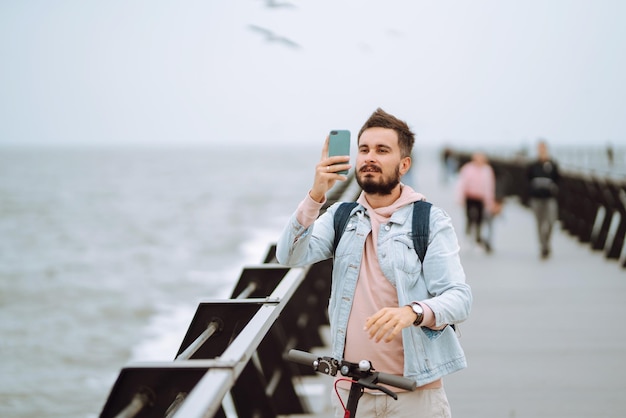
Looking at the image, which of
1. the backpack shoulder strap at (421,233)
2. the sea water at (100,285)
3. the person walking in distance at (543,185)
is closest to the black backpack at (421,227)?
the backpack shoulder strap at (421,233)

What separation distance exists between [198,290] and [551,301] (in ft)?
64.4

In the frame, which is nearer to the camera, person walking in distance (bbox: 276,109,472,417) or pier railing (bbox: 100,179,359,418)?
pier railing (bbox: 100,179,359,418)

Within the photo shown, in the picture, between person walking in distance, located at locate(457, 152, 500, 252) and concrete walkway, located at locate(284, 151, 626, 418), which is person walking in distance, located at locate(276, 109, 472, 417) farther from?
person walking in distance, located at locate(457, 152, 500, 252)

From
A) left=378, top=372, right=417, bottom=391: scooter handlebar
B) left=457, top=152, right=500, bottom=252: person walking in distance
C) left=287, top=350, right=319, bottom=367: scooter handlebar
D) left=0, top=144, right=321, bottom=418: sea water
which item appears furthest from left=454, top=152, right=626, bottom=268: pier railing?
left=378, top=372, right=417, bottom=391: scooter handlebar

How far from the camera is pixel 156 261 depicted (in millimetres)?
39812

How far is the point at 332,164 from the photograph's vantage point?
10.3ft

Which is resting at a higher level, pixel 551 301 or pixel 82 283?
pixel 551 301

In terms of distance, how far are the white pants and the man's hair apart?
94 centimetres

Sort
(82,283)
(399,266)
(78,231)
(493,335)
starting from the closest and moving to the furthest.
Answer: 1. (399,266)
2. (493,335)
3. (82,283)
4. (78,231)

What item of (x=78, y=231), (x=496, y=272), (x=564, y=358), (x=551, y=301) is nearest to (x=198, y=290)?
(x=496, y=272)

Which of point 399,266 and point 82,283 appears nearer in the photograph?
point 399,266

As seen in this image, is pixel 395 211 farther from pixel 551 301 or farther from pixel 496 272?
pixel 496 272

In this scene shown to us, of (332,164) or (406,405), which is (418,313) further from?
(332,164)

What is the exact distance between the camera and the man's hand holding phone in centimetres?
311
